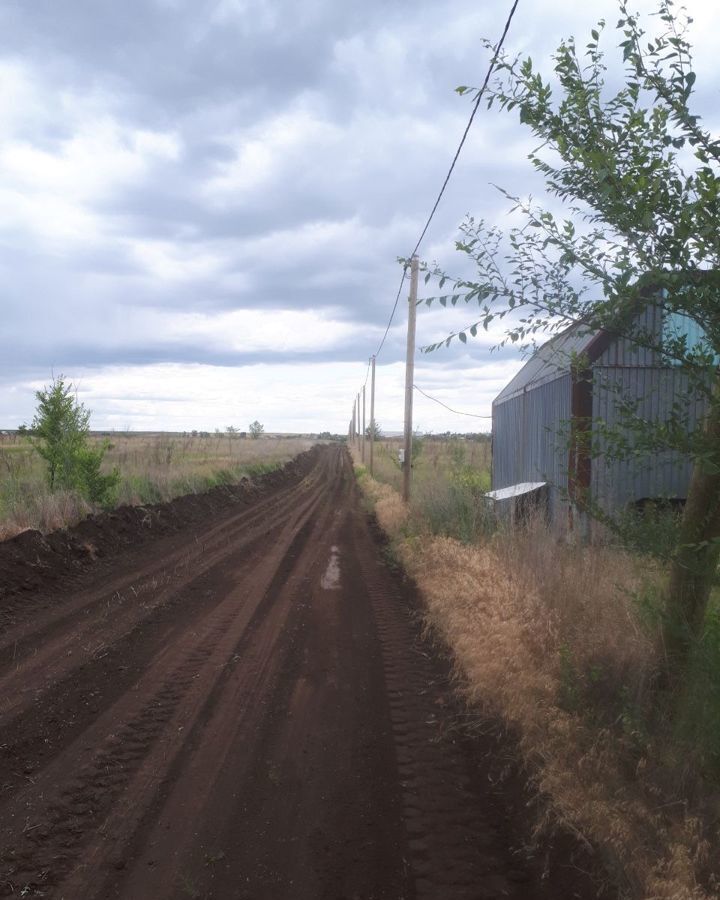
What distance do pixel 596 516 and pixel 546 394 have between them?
28.9 ft

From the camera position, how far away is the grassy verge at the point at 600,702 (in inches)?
142

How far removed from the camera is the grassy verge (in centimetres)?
Answer: 360

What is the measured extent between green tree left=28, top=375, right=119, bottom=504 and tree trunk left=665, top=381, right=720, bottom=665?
48.7 ft

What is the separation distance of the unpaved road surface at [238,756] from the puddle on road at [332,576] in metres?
0.46

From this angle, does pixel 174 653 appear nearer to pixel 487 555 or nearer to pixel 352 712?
pixel 352 712

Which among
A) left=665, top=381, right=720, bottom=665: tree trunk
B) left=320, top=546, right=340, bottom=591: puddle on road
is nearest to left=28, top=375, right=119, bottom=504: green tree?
left=320, top=546, right=340, bottom=591: puddle on road

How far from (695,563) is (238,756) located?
10.5 feet

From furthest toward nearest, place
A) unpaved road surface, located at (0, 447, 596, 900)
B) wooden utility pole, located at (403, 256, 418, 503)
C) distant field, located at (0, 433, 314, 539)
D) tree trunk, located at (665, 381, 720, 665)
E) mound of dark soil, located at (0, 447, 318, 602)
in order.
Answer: wooden utility pole, located at (403, 256, 418, 503), distant field, located at (0, 433, 314, 539), mound of dark soil, located at (0, 447, 318, 602), tree trunk, located at (665, 381, 720, 665), unpaved road surface, located at (0, 447, 596, 900)

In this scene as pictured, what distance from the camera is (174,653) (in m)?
7.24

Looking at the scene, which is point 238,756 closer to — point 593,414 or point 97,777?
point 97,777

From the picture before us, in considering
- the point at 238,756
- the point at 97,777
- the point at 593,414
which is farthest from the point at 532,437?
the point at 97,777

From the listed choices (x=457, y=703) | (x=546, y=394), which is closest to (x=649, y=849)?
(x=457, y=703)

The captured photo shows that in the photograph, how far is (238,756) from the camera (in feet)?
16.0

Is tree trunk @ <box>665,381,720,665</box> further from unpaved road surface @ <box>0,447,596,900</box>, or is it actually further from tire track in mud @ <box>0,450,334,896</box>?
tire track in mud @ <box>0,450,334,896</box>
